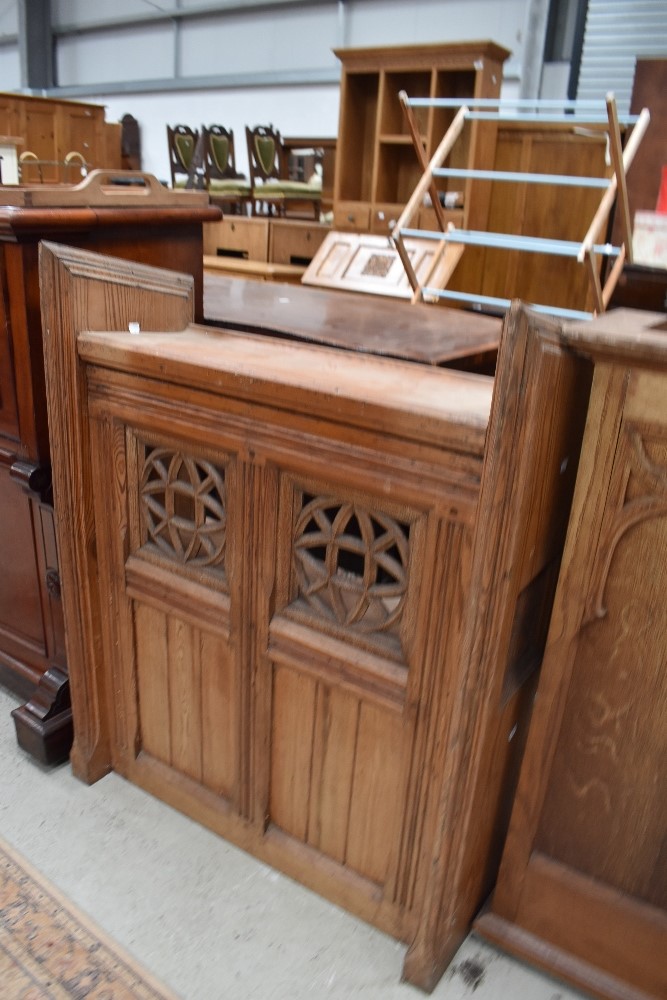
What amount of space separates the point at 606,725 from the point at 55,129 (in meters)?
8.79

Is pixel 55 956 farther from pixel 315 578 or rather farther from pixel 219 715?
pixel 315 578

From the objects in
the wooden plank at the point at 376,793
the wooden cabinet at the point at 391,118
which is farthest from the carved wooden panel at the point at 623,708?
the wooden cabinet at the point at 391,118

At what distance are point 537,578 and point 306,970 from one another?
0.82m

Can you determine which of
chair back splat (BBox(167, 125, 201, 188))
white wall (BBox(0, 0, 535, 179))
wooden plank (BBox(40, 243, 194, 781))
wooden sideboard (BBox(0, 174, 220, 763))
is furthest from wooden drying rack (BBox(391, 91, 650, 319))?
chair back splat (BBox(167, 125, 201, 188))

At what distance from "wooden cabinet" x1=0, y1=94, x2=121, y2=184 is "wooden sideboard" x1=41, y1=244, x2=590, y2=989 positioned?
6523mm

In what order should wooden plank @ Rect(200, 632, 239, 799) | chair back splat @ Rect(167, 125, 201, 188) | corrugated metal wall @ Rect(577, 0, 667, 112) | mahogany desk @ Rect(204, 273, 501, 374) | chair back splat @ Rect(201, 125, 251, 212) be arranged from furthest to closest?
1. chair back splat @ Rect(167, 125, 201, 188)
2. chair back splat @ Rect(201, 125, 251, 212)
3. corrugated metal wall @ Rect(577, 0, 667, 112)
4. mahogany desk @ Rect(204, 273, 501, 374)
5. wooden plank @ Rect(200, 632, 239, 799)

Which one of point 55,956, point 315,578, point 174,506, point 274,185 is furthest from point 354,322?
point 274,185

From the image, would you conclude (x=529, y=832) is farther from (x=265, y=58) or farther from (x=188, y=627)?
(x=265, y=58)

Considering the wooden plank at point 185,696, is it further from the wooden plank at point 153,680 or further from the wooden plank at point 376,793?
the wooden plank at point 376,793

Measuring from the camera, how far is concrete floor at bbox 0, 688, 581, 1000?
1355 mm

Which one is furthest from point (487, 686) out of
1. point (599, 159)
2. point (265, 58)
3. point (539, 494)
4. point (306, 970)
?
point (265, 58)

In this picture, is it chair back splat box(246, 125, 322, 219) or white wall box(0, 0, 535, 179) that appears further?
white wall box(0, 0, 535, 179)

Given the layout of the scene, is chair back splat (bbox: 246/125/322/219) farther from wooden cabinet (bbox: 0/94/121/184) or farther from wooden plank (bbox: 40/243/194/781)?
wooden plank (bbox: 40/243/194/781)

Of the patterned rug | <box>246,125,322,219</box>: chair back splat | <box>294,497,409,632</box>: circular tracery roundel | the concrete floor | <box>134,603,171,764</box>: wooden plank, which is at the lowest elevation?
the concrete floor
